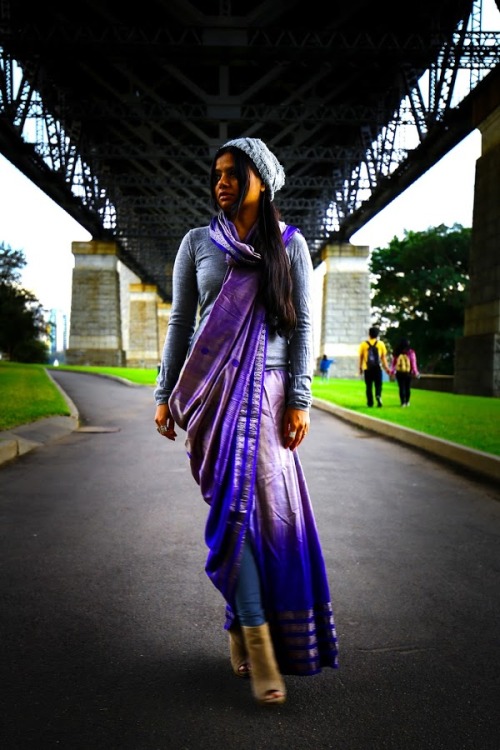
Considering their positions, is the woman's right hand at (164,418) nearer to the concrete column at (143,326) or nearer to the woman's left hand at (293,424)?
the woman's left hand at (293,424)

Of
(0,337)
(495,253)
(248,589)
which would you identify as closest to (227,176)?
(248,589)

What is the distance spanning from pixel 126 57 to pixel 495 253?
43.7 feet

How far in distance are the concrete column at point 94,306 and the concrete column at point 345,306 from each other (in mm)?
13356

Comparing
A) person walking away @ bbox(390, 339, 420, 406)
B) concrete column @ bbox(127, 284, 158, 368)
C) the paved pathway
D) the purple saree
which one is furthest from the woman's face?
concrete column @ bbox(127, 284, 158, 368)

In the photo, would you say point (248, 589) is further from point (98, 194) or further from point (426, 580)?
point (98, 194)

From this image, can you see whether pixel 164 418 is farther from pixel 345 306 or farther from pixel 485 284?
pixel 345 306

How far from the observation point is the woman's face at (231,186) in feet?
7.77

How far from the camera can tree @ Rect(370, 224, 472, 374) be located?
43438 millimetres

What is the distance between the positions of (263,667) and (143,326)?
58.1 m

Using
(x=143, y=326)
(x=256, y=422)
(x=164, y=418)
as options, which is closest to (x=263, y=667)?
(x=256, y=422)

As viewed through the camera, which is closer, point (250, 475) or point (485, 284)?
point (250, 475)

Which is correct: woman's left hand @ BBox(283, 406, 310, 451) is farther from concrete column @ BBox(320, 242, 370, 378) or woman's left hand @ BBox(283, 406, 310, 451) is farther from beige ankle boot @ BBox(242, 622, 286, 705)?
concrete column @ BBox(320, 242, 370, 378)

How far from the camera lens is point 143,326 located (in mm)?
59125

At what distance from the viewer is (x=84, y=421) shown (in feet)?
41.2
